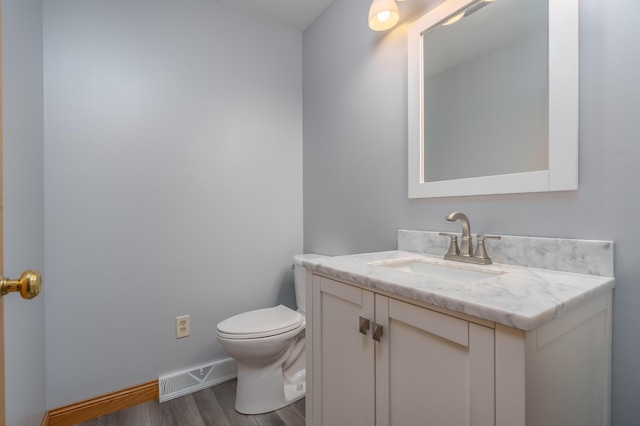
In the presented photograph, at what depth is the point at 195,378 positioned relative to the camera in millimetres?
1719

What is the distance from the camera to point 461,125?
1.21 m

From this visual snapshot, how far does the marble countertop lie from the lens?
55cm

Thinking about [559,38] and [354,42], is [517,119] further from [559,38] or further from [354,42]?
[354,42]

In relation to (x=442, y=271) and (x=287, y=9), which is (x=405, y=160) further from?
(x=287, y=9)

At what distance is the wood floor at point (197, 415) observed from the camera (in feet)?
4.75

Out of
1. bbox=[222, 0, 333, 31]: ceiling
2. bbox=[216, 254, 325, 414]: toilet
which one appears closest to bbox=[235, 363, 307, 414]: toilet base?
bbox=[216, 254, 325, 414]: toilet

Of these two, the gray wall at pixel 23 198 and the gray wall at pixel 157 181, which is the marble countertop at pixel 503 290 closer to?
the gray wall at pixel 23 198

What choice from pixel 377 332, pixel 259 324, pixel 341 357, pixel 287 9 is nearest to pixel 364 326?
pixel 377 332

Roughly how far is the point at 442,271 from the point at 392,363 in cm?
44

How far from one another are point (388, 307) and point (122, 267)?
1436mm

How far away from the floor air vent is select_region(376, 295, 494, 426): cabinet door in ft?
4.20

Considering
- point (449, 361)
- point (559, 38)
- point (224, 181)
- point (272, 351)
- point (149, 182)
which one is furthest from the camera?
point (224, 181)

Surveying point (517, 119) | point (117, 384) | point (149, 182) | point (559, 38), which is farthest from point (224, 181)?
point (559, 38)

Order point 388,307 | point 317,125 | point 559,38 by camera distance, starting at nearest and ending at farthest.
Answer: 1. point 388,307
2. point 559,38
3. point 317,125
